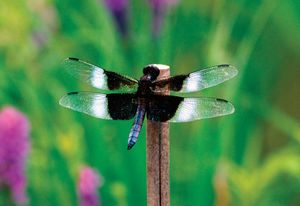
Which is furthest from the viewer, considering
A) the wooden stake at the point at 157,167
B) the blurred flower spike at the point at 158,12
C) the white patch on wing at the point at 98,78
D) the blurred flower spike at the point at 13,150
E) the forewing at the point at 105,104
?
the blurred flower spike at the point at 158,12

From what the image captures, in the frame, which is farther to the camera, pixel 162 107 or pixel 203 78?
pixel 203 78

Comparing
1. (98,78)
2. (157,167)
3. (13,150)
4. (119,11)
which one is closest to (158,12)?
(119,11)

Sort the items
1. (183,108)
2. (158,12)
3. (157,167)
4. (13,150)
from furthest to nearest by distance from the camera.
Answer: (158,12), (13,150), (183,108), (157,167)

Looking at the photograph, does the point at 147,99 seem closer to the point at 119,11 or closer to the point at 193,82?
the point at 193,82

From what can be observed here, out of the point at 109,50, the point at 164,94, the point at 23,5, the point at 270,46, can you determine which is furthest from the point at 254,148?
the point at 164,94

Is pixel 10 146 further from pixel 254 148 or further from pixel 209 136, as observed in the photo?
pixel 254 148

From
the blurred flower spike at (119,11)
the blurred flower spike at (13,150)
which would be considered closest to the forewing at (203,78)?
the blurred flower spike at (13,150)

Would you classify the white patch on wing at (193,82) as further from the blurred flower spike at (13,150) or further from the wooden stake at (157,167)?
the blurred flower spike at (13,150)
